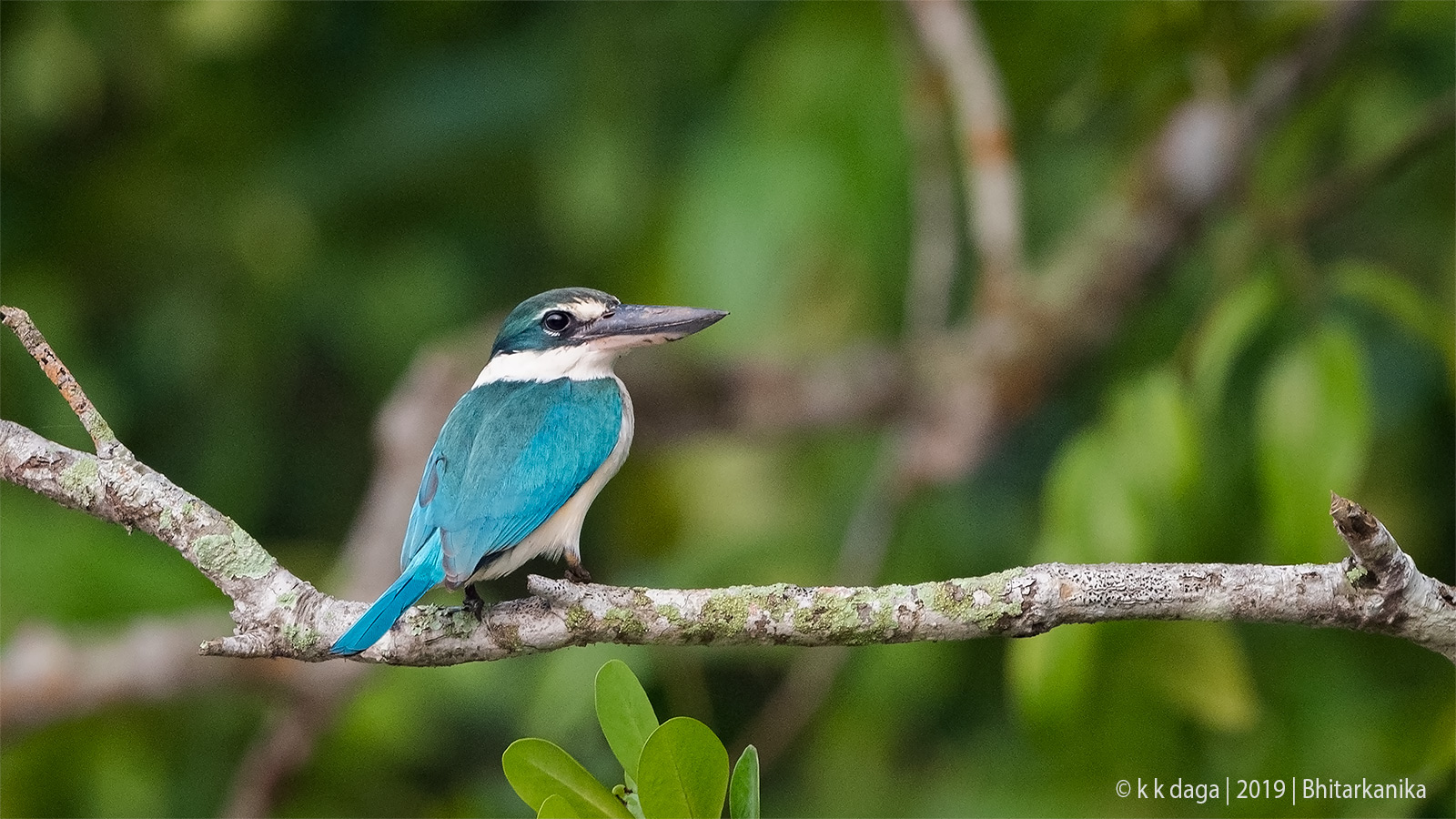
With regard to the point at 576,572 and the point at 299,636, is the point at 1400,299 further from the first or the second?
the point at 299,636

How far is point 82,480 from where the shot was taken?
1345 mm

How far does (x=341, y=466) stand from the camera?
4051mm

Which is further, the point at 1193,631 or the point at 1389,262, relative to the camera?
the point at 1389,262

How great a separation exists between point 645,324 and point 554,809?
64 cm

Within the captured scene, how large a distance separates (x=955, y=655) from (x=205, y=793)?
6.62ft

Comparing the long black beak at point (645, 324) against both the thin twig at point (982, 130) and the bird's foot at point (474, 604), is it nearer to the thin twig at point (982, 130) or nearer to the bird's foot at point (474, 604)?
the bird's foot at point (474, 604)

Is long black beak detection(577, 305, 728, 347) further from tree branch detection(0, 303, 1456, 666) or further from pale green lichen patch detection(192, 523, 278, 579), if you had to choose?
pale green lichen patch detection(192, 523, 278, 579)

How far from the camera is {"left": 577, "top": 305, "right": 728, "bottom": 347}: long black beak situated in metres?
1.39

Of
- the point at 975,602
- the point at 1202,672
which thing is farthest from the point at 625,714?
the point at 1202,672

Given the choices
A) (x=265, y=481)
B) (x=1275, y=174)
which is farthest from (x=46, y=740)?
(x=1275, y=174)

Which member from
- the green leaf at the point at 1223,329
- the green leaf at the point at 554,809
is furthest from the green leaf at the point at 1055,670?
the green leaf at the point at 554,809

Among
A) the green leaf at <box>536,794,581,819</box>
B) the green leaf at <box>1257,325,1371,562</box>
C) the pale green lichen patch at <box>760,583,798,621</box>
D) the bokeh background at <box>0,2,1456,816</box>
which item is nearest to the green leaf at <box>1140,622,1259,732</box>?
the bokeh background at <box>0,2,1456,816</box>

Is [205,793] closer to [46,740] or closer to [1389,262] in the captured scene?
[46,740]

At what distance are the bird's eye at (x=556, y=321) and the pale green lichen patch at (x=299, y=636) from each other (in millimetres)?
498
